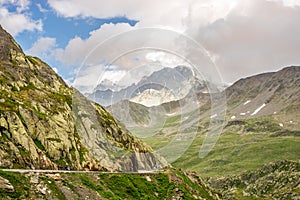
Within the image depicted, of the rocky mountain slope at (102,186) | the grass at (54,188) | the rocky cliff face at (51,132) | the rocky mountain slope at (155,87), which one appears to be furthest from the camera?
the rocky cliff face at (51,132)

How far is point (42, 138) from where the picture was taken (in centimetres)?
7619

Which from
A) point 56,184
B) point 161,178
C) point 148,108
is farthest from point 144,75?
point 161,178

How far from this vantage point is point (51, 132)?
260ft

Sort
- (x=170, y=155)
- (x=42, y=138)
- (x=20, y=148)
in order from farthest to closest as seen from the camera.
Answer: (x=42, y=138), (x=20, y=148), (x=170, y=155)

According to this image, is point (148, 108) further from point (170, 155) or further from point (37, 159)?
point (37, 159)

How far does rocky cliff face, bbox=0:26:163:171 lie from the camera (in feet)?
231

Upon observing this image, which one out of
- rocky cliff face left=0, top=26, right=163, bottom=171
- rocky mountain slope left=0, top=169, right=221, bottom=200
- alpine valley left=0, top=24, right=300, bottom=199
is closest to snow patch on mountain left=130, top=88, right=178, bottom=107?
alpine valley left=0, top=24, right=300, bottom=199

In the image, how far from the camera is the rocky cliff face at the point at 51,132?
7044 cm

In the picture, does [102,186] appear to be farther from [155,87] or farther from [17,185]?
[155,87]

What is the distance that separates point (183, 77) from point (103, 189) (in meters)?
26.8

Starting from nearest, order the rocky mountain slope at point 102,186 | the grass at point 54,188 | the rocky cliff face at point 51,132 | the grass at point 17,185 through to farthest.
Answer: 1. the grass at point 17,185
2. the rocky mountain slope at point 102,186
3. the grass at point 54,188
4. the rocky cliff face at point 51,132

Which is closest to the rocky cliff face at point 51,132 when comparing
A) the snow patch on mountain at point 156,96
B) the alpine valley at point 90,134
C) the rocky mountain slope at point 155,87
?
the alpine valley at point 90,134

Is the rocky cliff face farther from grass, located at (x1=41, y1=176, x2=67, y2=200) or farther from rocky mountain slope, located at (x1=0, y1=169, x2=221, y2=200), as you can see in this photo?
grass, located at (x1=41, y1=176, x2=67, y2=200)

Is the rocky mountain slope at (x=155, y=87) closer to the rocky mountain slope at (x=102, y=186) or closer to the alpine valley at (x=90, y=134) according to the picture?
the alpine valley at (x=90, y=134)
